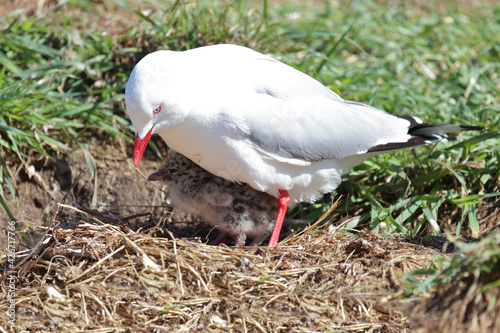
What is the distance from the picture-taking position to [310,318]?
340cm

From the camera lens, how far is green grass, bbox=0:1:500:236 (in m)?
4.79

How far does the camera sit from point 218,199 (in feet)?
14.1

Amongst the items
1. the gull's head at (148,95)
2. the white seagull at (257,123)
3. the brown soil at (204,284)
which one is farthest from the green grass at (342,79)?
the gull's head at (148,95)

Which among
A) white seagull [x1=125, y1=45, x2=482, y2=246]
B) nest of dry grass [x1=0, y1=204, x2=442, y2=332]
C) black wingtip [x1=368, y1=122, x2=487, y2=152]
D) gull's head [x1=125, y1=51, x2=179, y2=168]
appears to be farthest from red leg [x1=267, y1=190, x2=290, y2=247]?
gull's head [x1=125, y1=51, x2=179, y2=168]

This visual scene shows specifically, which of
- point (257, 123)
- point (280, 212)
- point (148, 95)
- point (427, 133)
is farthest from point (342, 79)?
point (148, 95)

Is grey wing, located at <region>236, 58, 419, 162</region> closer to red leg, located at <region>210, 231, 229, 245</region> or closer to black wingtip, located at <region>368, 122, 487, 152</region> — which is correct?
black wingtip, located at <region>368, 122, 487, 152</region>

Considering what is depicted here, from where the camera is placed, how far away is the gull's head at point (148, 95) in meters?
3.67

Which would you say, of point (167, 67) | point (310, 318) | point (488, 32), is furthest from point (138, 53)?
point (488, 32)

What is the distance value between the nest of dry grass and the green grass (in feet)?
3.38

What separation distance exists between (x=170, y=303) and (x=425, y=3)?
608 cm

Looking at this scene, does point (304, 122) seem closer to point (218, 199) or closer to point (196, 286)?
point (218, 199)

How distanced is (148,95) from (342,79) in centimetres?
279

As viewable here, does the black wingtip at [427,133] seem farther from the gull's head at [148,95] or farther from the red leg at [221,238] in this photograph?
the gull's head at [148,95]

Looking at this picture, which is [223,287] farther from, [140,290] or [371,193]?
[371,193]
